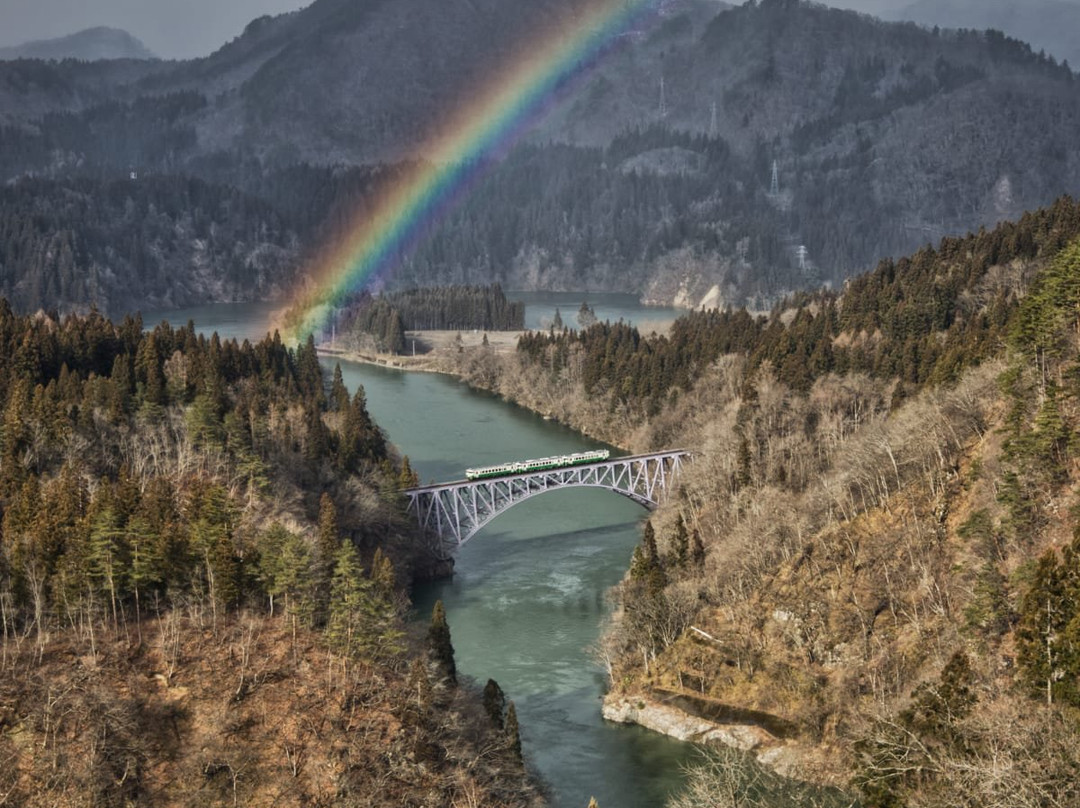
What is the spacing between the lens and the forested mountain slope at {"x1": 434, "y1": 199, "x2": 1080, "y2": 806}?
45.2 metres

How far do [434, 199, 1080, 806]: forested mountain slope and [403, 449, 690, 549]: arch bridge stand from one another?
4.40 metres

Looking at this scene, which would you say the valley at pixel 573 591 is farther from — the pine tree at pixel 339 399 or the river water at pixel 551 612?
the pine tree at pixel 339 399

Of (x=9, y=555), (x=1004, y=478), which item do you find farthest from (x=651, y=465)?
(x=9, y=555)

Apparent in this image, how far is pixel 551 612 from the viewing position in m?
73.9

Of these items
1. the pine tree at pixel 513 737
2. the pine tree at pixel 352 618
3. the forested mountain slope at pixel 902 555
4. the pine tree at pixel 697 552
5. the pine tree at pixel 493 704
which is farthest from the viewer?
the pine tree at pixel 697 552

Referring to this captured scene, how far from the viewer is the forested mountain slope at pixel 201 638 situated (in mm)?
49562

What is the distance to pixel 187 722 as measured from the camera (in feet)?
171

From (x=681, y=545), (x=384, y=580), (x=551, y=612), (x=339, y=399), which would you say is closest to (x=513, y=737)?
(x=384, y=580)

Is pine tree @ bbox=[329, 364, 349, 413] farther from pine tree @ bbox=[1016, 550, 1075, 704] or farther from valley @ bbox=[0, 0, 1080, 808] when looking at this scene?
pine tree @ bbox=[1016, 550, 1075, 704]

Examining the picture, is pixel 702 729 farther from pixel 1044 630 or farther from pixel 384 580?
pixel 1044 630

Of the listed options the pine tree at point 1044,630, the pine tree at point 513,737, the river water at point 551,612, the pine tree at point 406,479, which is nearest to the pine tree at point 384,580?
the river water at point 551,612

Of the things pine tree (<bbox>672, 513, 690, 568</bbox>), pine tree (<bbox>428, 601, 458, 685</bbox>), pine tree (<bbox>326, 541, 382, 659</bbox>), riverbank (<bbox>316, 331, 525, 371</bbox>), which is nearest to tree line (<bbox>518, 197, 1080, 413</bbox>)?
pine tree (<bbox>672, 513, 690, 568</bbox>)

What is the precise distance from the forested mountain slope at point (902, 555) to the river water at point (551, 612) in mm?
3117

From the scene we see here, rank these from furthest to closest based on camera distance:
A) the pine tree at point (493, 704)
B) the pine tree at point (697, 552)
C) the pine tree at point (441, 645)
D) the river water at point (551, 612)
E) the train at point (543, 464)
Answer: the train at point (543, 464) → the pine tree at point (697, 552) → the pine tree at point (441, 645) → the river water at point (551, 612) → the pine tree at point (493, 704)
